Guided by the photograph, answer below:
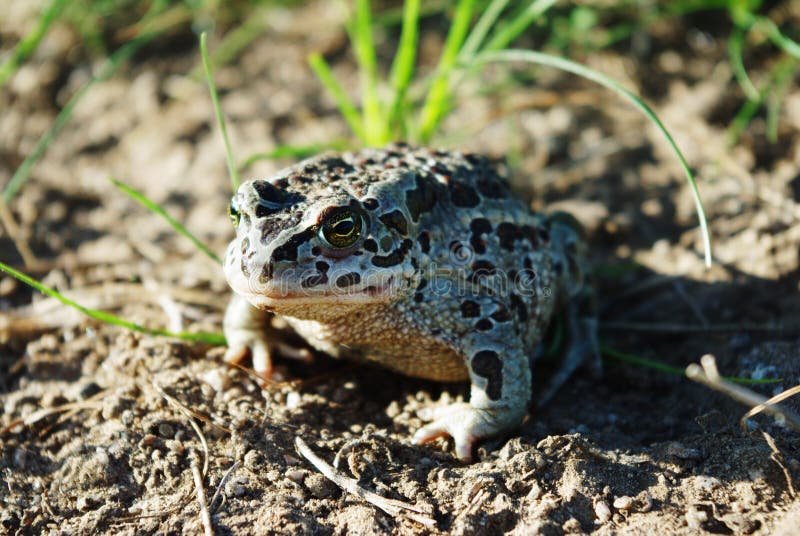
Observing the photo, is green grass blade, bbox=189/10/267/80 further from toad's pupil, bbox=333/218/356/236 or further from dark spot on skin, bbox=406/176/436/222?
toad's pupil, bbox=333/218/356/236

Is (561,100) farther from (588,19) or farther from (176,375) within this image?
(176,375)

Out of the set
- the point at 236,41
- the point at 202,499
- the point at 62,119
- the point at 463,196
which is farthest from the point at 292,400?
the point at 236,41

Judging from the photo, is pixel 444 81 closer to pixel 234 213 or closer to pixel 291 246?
pixel 234 213

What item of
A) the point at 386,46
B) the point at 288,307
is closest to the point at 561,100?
the point at 386,46

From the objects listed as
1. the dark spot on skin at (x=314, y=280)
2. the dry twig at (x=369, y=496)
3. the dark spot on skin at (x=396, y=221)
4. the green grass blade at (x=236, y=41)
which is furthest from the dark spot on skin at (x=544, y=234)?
the green grass blade at (x=236, y=41)

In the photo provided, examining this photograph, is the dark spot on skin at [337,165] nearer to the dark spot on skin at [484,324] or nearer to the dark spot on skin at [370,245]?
the dark spot on skin at [370,245]

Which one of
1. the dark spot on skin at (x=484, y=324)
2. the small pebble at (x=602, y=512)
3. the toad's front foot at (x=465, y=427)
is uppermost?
the dark spot on skin at (x=484, y=324)

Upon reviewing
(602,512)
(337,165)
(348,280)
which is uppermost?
(337,165)
